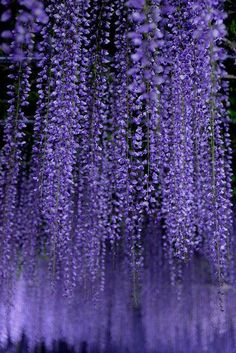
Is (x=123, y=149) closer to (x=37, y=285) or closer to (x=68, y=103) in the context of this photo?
(x=68, y=103)

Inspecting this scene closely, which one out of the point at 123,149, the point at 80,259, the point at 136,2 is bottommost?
the point at 80,259

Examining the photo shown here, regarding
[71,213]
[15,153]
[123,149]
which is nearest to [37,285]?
[71,213]

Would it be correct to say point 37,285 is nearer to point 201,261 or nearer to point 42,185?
point 201,261

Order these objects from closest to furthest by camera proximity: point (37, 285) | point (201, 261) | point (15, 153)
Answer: point (15, 153) → point (37, 285) → point (201, 261)

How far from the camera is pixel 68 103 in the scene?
3785 millimetres

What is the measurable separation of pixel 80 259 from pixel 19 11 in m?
3.61

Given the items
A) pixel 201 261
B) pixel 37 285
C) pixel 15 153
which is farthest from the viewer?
pixel 201 261

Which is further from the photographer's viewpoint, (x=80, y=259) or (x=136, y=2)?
(x=80, y=259)

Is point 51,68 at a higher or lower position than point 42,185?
higher

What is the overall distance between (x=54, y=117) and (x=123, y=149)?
68cm

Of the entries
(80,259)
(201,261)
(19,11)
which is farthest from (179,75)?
(201,261)

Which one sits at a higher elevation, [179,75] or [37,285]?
[179,75]

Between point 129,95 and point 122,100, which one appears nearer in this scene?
point 129,95

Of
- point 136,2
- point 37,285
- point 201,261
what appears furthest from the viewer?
point 201,261
